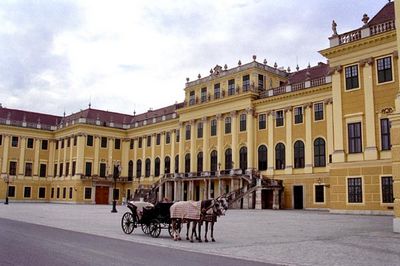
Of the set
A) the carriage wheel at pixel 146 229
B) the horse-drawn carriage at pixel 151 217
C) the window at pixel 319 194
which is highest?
the window at pixel 319 194

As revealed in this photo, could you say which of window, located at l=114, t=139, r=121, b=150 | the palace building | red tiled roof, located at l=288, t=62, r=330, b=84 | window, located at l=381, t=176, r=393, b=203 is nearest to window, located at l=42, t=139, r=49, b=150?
the palace building

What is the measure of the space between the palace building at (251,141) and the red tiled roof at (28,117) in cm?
25

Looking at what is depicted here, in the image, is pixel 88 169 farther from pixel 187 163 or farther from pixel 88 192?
pixel 187 163

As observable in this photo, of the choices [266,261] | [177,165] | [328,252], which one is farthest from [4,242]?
[177,165]

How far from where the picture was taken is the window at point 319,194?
44875mm

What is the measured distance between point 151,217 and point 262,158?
3575 cm

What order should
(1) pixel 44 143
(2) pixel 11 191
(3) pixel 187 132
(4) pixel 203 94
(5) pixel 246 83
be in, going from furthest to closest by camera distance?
1. (1) pixel 44 143
2. (2) pixel 11 191
3. (3) pixel 187 132
4. (4) pixel 203 94
5. (5) pixel 246 83

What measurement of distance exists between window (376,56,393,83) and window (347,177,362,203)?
7.73m

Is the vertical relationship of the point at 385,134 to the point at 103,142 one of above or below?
below

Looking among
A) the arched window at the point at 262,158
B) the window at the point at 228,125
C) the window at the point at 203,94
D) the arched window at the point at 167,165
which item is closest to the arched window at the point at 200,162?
the window at the point at 228,125

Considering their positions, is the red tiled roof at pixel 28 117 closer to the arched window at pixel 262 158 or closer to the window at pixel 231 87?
the window at pixel 231 87

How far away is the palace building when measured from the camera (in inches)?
1330

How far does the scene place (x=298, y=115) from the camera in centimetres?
4850

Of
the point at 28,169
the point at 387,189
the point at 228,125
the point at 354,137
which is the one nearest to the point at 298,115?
the point at 228,125
